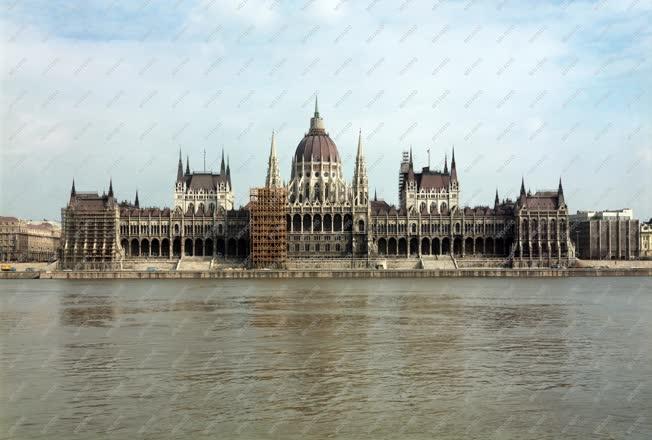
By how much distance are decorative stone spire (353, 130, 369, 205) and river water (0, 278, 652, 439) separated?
336ft

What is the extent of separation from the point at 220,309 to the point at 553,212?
102 meters

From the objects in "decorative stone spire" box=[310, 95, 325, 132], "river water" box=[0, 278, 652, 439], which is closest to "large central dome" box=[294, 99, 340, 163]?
"decorative stone spire" box=[310, 95, 325, 132]

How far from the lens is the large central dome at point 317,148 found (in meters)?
168

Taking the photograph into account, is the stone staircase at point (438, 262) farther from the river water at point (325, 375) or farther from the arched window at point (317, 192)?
the river water at point (325, 375)

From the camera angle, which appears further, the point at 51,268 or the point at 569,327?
the point at 51,268

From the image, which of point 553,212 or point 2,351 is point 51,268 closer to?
point 553,212

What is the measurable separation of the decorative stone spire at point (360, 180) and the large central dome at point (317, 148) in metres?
5.96

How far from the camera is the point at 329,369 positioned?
31.3 meters

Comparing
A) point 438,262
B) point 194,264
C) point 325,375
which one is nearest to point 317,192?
point 438,262

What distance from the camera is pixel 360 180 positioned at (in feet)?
531

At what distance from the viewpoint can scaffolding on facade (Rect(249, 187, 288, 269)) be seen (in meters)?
144

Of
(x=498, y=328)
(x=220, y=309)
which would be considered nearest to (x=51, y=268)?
(x=220, y=309)

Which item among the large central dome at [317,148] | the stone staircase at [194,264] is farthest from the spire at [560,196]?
the stone staircase at [194,264]

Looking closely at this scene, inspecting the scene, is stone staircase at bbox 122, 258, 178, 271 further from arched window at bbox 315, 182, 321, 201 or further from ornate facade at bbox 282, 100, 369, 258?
arched window at bbox 315, 182, 321, 201
